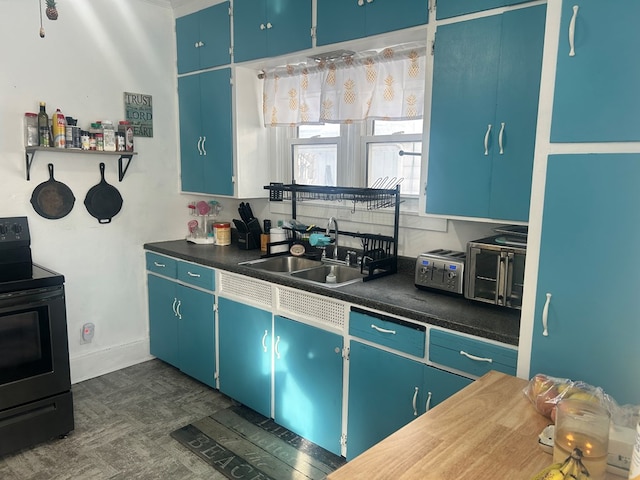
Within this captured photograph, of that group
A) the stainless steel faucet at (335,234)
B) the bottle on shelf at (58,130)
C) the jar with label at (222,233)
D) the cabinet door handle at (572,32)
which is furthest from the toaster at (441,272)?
the bottle on shelf at (58,130)

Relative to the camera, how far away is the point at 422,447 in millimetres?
1155

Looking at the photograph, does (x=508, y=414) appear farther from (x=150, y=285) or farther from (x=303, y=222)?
(x=150, y=285)

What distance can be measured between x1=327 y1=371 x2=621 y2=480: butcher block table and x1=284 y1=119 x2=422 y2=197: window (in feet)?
5.39

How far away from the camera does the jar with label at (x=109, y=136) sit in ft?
10.3

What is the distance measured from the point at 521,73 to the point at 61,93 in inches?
107

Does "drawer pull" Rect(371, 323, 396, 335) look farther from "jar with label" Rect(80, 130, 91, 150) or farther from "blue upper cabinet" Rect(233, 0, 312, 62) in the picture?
"jar with label" Rect(80, 130, 91, 150)

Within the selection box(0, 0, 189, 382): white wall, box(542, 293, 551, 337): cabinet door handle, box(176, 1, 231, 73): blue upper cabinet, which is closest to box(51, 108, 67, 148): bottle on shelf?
box(0, 0, 189, 382): white wall

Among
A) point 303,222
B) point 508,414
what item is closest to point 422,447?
point 508,414

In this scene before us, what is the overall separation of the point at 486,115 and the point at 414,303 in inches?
34.8

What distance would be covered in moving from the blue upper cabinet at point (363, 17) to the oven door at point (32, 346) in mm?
2035

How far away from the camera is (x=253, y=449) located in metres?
2.57

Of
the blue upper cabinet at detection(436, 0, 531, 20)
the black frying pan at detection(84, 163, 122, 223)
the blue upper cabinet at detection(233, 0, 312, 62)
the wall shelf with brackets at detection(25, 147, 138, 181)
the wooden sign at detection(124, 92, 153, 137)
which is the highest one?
the blue upper cabinet at detection(233, 0, 312, 62)

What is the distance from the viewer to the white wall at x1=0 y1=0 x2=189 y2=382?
2.90 meters

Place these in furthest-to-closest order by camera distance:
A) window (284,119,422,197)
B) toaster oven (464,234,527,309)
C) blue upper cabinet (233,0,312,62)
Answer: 1. window (284,119,422,197)
2. blue upper cabinet (233,0,312,62)
3. toaster oven (464,234,527,309)
